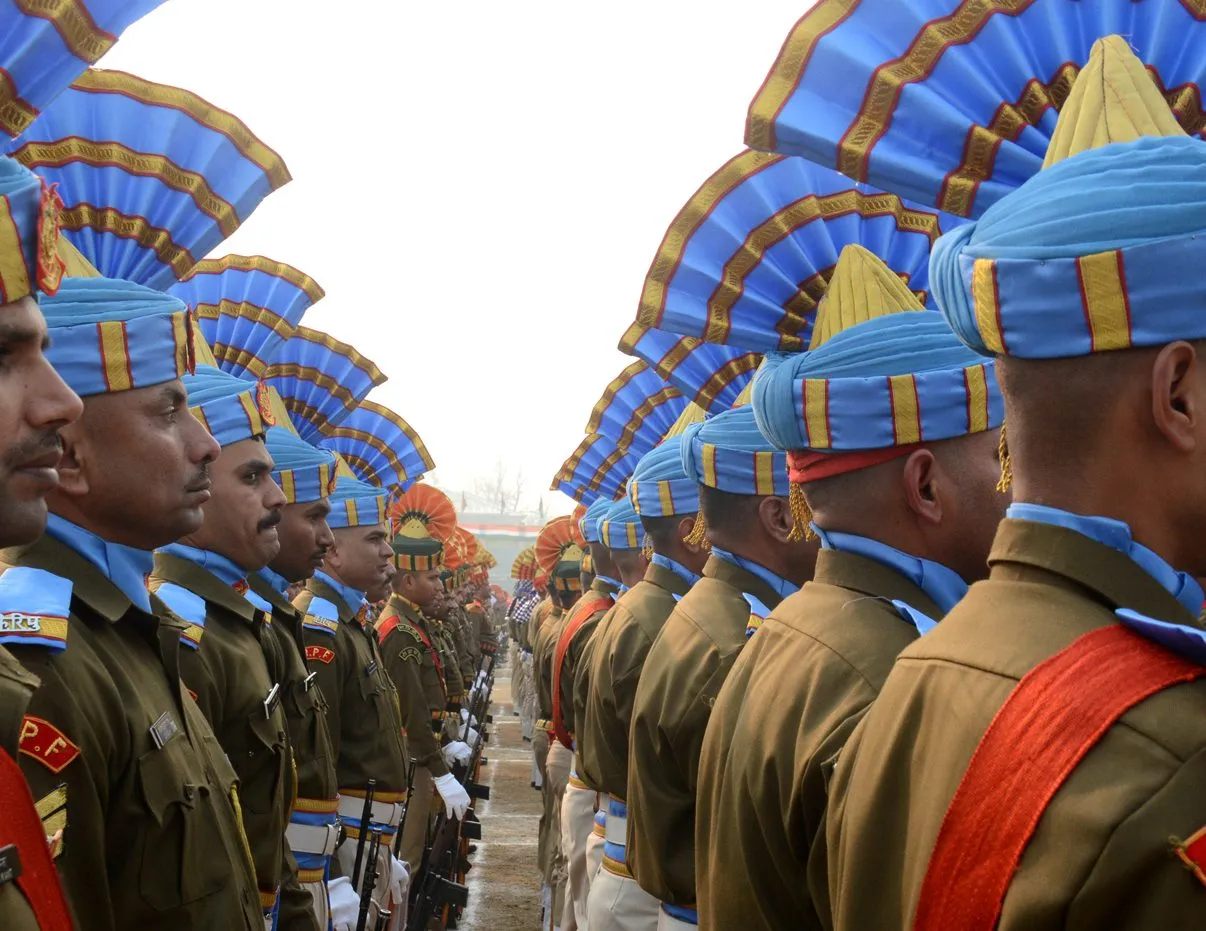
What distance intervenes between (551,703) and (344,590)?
11.7ft

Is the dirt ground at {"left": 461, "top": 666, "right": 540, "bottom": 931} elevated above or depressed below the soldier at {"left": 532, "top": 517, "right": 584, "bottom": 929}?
below

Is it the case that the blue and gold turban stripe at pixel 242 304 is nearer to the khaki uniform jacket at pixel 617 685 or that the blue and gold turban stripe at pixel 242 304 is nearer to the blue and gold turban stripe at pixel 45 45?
the khaki uniform jacket at pixel 617 685

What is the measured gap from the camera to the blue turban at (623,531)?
30.1ft

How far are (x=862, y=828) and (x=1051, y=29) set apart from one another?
1.71 metres

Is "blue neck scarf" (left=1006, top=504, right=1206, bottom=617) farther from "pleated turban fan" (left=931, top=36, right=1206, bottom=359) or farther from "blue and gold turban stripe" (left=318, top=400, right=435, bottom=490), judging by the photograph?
"blue and gold turban stripe" (left=318, top=400, right=435, bottom=490)

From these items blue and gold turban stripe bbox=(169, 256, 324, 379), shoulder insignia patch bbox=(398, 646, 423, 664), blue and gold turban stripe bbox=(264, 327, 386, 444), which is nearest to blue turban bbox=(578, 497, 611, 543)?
shoulder insignia patch bbox=(398, 646, 423, 664)

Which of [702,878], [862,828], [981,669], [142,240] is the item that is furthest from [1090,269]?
[142,240]

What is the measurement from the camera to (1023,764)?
5.15 feet

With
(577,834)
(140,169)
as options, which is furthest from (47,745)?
(577,834)

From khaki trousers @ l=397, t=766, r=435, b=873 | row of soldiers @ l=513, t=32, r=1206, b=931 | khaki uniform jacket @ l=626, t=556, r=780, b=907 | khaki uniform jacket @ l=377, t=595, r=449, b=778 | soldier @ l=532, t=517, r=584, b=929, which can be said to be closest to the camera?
row of soldiers @ l=513, t=32, r=1206, b=931

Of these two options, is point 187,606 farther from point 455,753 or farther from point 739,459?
point 455,753

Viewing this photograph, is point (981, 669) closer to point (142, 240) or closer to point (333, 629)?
point (142, 240)

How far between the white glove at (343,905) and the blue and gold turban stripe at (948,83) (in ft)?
13.3

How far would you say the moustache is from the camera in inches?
85.3
